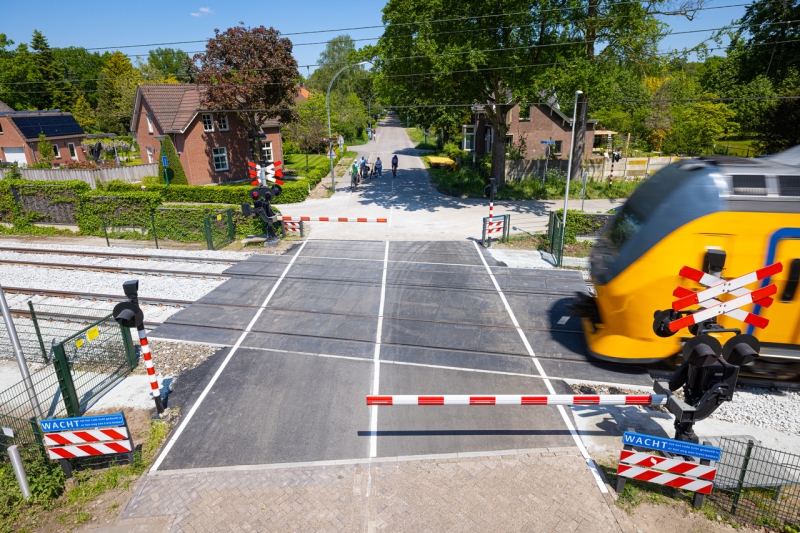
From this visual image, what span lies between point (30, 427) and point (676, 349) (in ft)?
36.9

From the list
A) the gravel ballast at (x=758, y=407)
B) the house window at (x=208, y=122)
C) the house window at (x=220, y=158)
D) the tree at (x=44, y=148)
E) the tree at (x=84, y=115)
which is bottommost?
the gravel ballast at (x=758, y=407)

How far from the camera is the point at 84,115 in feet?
214

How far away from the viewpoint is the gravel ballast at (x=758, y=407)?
8328 millimetres

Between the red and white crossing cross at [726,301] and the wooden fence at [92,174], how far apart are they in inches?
1362

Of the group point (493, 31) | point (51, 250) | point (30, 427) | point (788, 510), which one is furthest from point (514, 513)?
point (493, 31)

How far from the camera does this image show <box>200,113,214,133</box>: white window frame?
32.6 meters

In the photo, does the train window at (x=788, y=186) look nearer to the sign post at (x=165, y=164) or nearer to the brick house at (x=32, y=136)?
the sign post at (x=165, y=164)

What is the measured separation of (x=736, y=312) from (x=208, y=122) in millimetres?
33804

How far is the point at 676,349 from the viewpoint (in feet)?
29.4

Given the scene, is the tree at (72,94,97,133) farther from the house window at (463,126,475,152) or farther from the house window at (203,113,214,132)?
the house window at (463,126,475,152)

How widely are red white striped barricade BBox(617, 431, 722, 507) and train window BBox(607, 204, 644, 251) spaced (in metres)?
4.06

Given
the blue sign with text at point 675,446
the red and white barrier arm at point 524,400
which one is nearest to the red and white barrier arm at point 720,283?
the red and white barrier arm at point 524,400

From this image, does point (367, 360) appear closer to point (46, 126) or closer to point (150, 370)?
point (150, 370)

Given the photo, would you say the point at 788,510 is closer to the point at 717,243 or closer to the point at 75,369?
the point at 717,243
